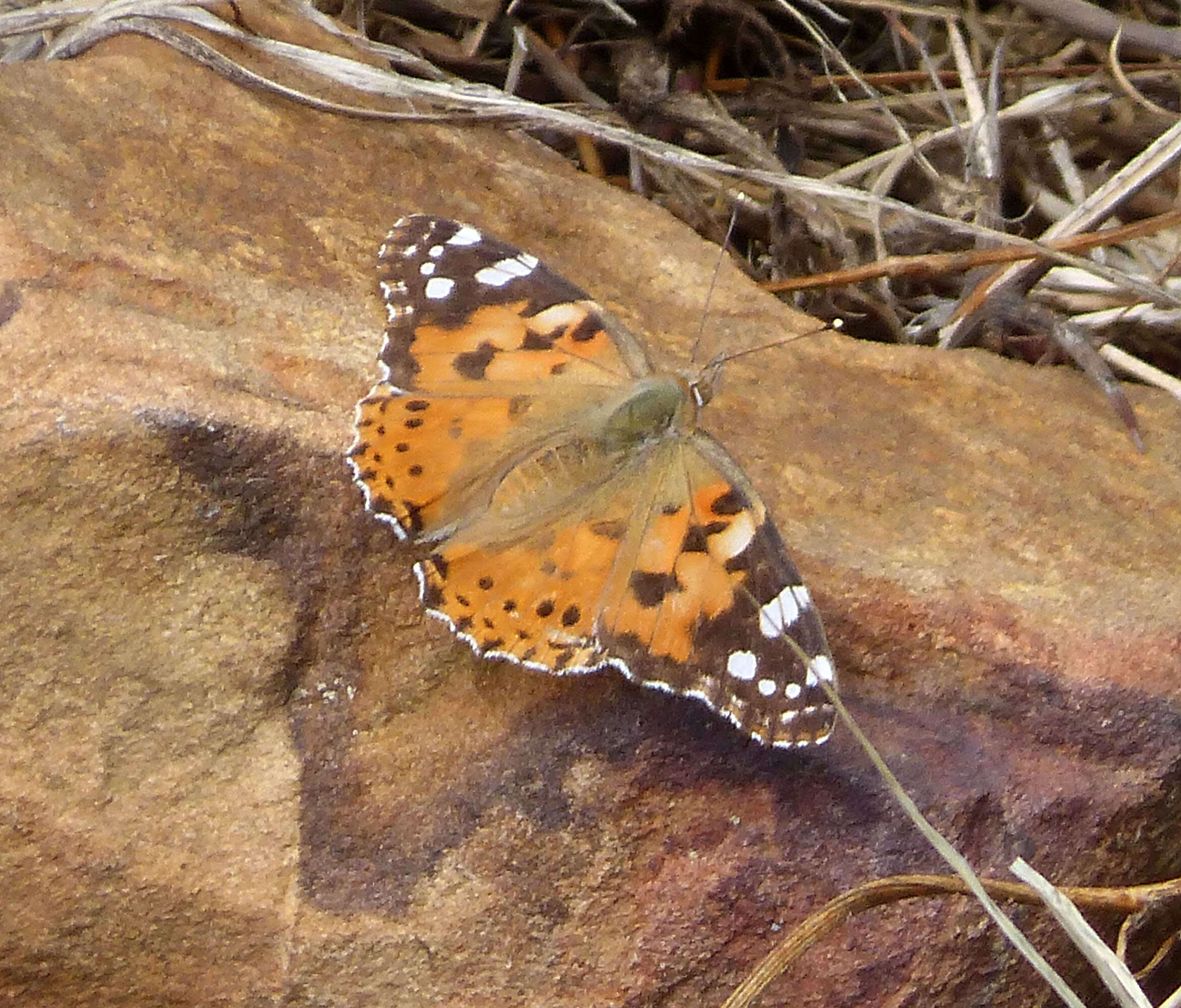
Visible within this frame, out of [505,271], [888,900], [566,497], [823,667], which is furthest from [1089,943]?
[505,271]

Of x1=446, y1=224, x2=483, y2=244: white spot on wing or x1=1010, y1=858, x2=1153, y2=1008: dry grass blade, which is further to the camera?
x1=446, y1=224, x2=483, y2=244: white spot on wing

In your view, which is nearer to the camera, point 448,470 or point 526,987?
point 526,987

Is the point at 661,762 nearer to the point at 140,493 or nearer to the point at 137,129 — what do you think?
the point at 140,493

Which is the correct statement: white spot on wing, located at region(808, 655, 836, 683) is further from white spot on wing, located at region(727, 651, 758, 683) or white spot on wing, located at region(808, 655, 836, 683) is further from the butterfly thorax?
the butterfly thorax

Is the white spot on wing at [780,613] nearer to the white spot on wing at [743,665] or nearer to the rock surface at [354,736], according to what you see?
the white spot on wing at [743,665]

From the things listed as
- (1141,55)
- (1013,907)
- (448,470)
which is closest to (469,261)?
(448,470)

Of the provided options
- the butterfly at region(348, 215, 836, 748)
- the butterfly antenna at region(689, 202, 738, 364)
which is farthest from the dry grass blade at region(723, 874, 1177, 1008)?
the butterfly antenna at region(689, 202, 738, 364)
